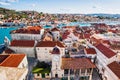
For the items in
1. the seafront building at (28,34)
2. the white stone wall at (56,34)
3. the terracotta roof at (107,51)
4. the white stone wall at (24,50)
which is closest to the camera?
Answer: the terracotta roof at (107,51)

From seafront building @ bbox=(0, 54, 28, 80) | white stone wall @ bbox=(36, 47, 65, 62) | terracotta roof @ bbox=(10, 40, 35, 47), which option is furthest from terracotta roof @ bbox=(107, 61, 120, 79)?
terracotta roof @ bbox=(10, 40, 35, 47)

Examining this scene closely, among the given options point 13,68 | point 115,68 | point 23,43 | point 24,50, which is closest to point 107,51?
point 115,68

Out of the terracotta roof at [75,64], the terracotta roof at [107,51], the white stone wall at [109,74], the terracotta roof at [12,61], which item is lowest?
the white stone wall at [109,74]

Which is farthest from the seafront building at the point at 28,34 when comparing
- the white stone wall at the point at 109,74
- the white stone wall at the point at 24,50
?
the white stone wall at the point at 109,74

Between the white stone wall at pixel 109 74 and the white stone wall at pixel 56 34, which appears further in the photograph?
the white stone wall at pixel 56 34

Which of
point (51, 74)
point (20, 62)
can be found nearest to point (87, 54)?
point (51, 74)

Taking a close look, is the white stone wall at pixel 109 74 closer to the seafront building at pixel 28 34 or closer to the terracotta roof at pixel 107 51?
the terracotta roof at pixel 107 51

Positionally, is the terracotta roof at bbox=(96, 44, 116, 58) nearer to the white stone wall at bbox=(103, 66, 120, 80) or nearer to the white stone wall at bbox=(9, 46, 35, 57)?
the white stone wall at bbox=(103, 66, 120, 80)

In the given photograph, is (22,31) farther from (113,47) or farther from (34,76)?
(113,47)

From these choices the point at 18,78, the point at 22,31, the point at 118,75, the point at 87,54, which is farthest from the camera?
the point at 22,31

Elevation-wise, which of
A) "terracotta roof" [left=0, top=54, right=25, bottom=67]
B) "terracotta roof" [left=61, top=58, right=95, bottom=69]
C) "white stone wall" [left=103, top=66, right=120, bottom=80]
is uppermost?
"terracotta roof" [left=0, top=54, right=25, bottom=67]

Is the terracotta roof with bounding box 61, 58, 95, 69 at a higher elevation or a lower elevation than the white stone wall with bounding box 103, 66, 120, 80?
higher
